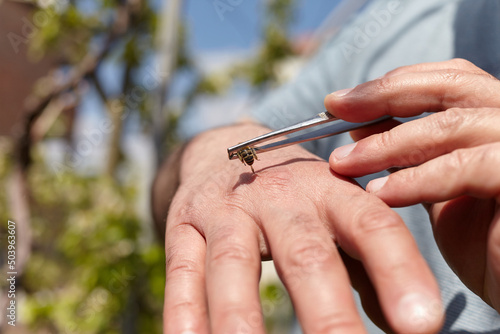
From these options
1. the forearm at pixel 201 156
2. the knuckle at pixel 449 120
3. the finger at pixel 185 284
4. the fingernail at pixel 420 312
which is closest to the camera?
the fingernail at pixel 420 312

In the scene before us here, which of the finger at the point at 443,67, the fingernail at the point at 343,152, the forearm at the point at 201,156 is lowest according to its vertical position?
the fingernail at the point at 343,152

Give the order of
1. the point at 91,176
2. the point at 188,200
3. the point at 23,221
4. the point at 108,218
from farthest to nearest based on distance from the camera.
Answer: the point at 91,176 → the point at 108,218 → the point at 23,221 → the point at 188,200

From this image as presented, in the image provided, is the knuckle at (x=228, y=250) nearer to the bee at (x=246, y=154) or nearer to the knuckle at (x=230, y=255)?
the knuckle at (x=230, y=255)

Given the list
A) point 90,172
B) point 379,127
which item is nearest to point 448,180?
point 379,127

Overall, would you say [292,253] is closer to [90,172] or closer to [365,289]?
[365,289]

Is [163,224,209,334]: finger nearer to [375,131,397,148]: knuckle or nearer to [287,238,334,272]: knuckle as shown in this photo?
[287,238,334,272]: knuckle

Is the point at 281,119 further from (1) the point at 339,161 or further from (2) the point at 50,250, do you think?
(2) the point at 50,250

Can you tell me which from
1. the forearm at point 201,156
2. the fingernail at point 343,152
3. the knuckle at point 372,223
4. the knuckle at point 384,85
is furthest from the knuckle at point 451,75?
the forearm at point 201,156

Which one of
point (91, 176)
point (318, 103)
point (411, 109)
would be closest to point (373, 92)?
point (411, 109)
